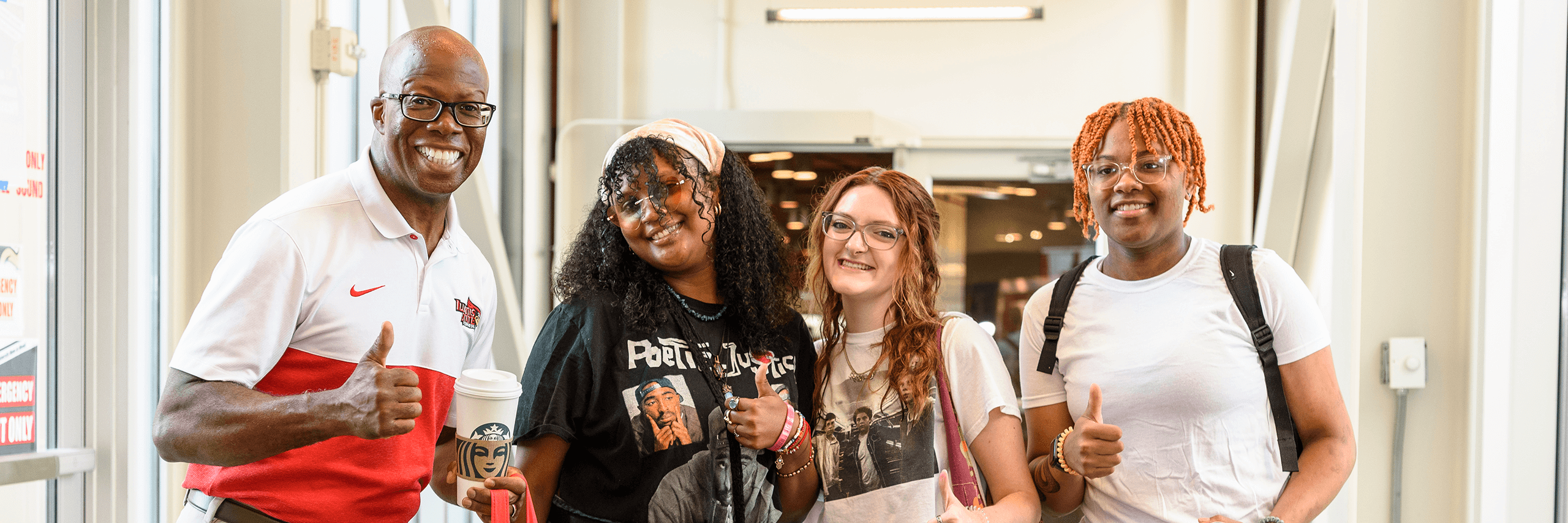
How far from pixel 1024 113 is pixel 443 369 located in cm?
372

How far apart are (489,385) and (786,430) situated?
505mm

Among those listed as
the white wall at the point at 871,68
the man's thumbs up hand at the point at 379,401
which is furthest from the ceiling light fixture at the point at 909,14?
the man's thumbs up hand at the point at 379,401

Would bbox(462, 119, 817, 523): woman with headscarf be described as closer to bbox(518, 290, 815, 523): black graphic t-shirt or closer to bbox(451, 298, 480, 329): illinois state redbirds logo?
bbox(518, 290, 815, 523): black graphic t-shirt

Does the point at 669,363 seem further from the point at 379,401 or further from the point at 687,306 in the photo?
the point at 379,401

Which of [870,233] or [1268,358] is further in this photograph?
[870,233]

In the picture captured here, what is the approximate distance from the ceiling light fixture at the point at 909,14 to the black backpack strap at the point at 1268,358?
10.7 ft

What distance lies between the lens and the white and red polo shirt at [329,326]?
1323 mm

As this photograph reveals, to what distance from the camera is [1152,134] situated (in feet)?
5.66

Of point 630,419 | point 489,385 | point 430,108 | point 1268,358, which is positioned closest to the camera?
point 489,385

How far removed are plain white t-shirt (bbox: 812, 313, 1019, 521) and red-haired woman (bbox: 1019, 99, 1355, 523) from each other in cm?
16

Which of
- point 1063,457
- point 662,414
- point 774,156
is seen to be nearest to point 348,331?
point 662,414

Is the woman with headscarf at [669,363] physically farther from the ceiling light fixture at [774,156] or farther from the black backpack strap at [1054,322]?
the ceiling light fixture at [774,156]

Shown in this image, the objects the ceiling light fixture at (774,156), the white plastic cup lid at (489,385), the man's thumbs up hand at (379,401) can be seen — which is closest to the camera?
the man's thumbs up hand at (379,401)

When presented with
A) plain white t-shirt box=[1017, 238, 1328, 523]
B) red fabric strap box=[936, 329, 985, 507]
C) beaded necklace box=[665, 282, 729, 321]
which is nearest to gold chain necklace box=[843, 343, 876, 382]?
red fabric strap box=[936, 329, 985, 507]
